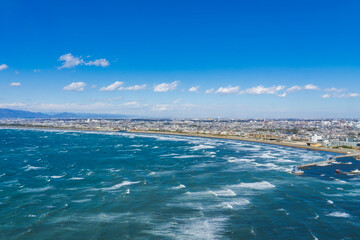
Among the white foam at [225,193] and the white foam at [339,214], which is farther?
the white foam at [225,193]

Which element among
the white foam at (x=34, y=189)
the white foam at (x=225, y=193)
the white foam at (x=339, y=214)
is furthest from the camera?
the white foam at (x=34, y=189)

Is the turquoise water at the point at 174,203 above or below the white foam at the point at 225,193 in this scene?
below

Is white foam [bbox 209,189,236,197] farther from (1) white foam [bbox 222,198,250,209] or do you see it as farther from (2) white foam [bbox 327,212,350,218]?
(2) white foam [bbox 327,212,350,218]

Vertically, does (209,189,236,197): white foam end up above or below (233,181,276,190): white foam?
below

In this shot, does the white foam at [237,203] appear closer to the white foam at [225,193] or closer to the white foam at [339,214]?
the white foam at [225,193]

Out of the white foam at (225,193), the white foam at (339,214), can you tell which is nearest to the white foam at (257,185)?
the white foam at (225,193)

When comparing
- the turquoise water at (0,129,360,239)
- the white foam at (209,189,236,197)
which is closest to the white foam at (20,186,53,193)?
the turquoise water at (0,129,360,239)

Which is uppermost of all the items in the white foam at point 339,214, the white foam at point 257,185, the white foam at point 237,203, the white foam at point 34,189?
the white foam at point 257,185

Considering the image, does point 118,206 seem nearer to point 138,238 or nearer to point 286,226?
point 138,238
